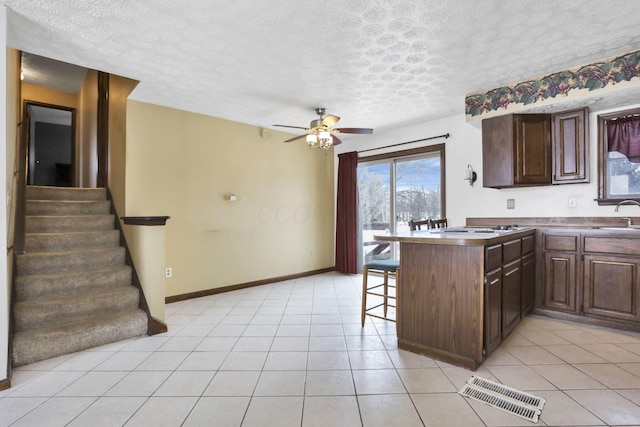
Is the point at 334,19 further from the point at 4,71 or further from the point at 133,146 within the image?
the point at 133,146

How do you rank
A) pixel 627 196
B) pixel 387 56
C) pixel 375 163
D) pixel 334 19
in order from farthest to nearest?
1. pixel 375 163
2. pixel 627 196
3. pixel 387 56
4. pixel 334 19

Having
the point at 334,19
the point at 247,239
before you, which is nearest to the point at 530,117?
the point at 334,19

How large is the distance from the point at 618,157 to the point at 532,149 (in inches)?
30.0

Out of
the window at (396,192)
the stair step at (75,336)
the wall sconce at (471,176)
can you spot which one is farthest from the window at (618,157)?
the stair step at (75,336)

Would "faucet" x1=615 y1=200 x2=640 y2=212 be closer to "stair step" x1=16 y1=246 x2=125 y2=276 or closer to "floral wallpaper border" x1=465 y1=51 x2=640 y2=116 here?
"floral wallpaper border" x1=465 y1=51 x2=640 y2=116

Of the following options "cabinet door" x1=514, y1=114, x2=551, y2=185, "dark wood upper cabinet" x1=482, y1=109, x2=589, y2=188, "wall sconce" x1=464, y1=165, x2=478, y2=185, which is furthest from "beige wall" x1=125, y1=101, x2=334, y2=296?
"cabinet door" x1=514, y1=114, x2=551, y2=185

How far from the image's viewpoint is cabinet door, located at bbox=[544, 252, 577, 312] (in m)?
3.03

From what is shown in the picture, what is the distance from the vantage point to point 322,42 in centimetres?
243

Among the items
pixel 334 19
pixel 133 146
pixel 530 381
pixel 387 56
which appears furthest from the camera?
pixel 133 146

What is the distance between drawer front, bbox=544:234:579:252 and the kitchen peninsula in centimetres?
Result: 88

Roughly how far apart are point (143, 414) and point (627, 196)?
14.7 feet

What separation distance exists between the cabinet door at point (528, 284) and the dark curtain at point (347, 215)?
273 centimetres

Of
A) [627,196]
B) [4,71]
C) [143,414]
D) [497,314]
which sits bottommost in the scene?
[143,414]

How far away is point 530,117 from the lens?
3.38 m
